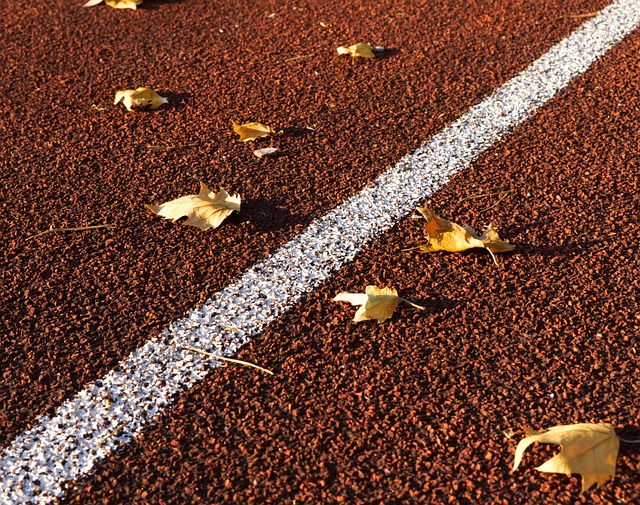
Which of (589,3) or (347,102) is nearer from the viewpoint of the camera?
(347,102)

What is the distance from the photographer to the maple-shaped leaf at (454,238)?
2369 mm

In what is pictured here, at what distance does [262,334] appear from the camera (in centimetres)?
213

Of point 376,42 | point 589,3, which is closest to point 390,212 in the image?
point 376,42

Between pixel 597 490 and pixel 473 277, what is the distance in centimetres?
76

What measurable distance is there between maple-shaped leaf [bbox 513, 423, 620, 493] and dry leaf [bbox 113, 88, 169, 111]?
208 cm

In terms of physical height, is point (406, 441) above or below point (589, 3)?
below

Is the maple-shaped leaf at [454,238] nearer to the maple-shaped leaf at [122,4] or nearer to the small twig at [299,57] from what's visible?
the small twig at [299,57]

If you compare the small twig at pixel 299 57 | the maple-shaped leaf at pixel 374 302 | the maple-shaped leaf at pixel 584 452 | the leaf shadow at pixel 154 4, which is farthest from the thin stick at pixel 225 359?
the leaf shadow at pixel 154 4

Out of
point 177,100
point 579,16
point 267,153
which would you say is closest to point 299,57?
point 177,100

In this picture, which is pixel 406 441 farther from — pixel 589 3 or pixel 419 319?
pixel 589 3

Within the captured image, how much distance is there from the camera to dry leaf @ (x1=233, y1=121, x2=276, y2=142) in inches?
118

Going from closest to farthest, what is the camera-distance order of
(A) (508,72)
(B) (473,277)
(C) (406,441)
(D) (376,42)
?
(C) (406,441) < (B) (473,277) < (A) (508,72) < (D) (376,42)

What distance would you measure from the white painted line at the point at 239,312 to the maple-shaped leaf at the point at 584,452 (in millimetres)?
785

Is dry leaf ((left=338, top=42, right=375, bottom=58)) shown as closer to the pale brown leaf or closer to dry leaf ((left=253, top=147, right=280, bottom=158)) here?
dry leaf ((left=253, top=147, right=280, bottom=158))
